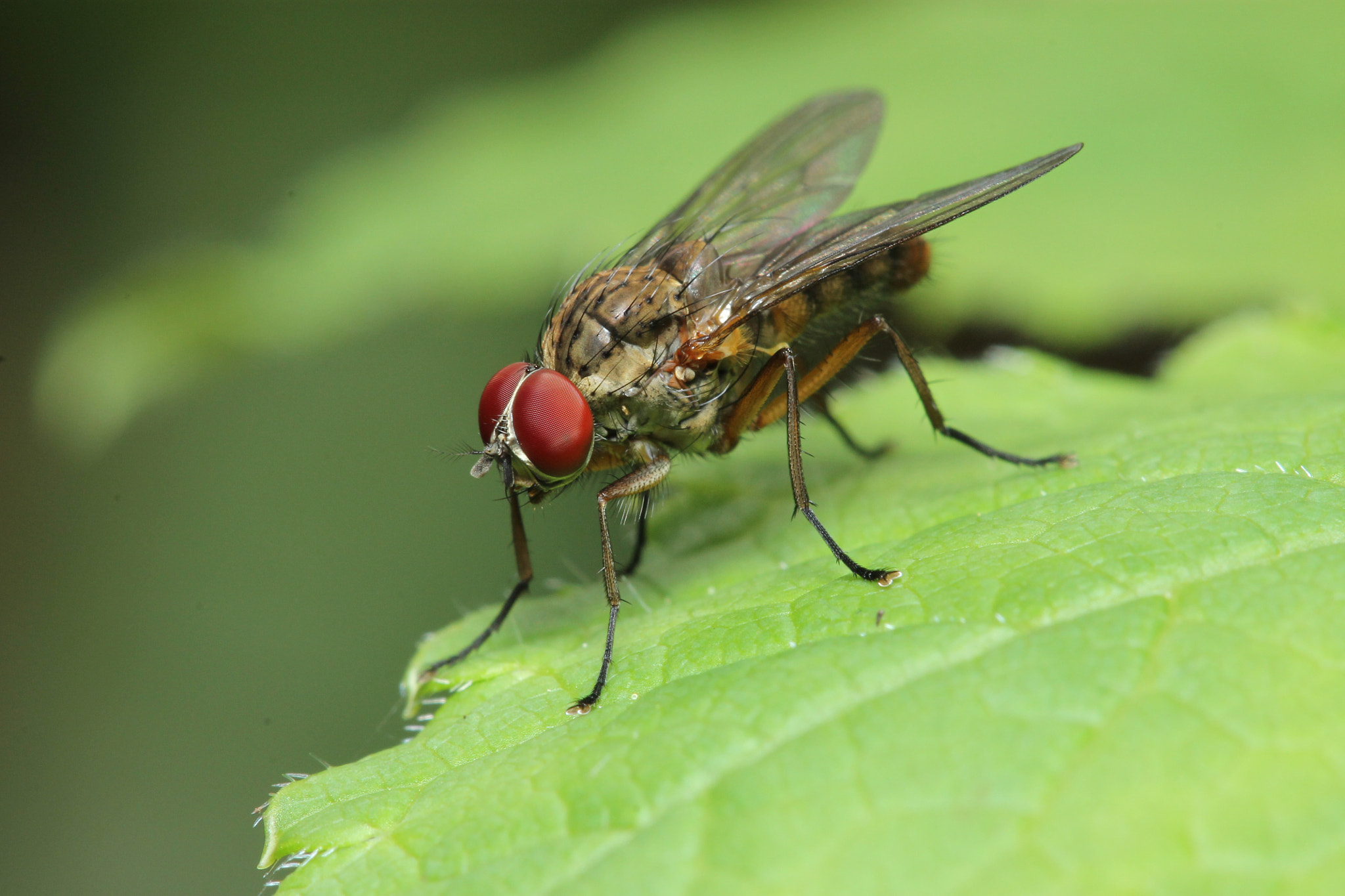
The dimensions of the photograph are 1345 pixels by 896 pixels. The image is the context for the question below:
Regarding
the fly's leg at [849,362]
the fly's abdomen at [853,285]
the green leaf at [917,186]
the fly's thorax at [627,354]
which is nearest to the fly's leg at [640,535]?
the fly's thorax at [627,354]

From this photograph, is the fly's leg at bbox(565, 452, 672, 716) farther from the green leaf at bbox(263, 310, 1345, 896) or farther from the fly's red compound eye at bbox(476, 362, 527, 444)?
the fly's red compound eye at bbox(476, 362, 527, 444)

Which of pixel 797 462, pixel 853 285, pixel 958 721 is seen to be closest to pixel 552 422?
pixel 797 462

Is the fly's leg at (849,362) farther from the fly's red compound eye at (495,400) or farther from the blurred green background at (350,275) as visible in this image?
the fly's red compound eye at (495,400)

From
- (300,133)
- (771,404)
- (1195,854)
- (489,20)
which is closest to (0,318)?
(300,133)

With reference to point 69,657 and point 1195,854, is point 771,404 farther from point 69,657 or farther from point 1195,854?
point 69,657

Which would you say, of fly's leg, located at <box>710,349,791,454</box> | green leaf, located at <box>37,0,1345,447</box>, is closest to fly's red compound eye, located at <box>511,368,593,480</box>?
fly's leg, located at <box>710,349,791,454</box>

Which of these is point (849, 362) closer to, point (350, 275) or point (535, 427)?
point (535, 427)
